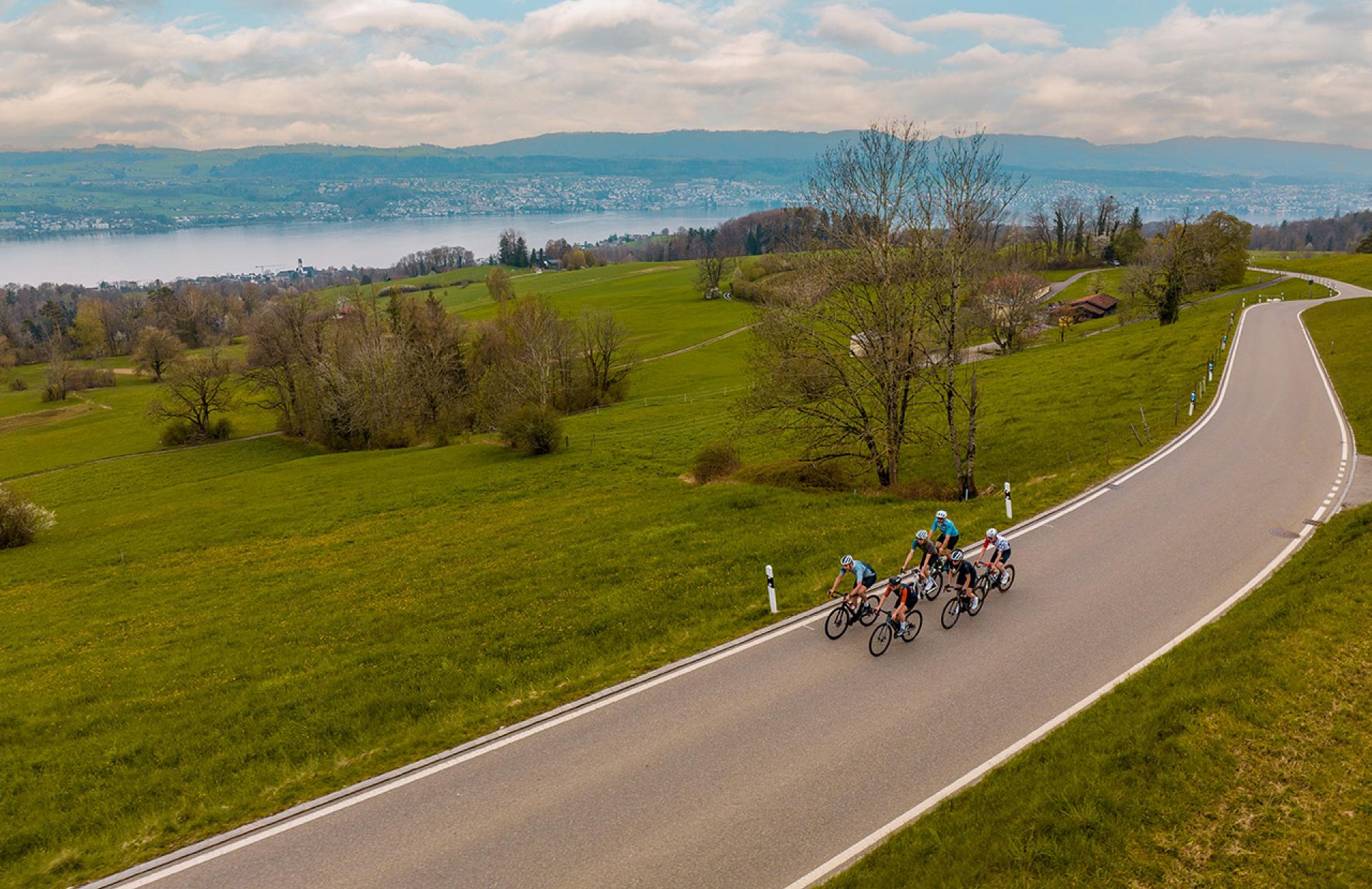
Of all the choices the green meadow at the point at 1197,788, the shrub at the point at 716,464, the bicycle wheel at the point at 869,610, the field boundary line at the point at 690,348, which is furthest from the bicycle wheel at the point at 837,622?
the field boundary line at the point at 690,348

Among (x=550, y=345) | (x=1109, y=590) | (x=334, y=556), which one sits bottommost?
(x=334, y=556)

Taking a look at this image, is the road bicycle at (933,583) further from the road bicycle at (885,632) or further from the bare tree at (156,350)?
the bare tree at (156,350)

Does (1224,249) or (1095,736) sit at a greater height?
(1224,249)

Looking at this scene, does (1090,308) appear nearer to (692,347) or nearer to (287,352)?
(692,347)

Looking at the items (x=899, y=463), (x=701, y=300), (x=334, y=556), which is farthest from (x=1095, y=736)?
(x=701, y=300)

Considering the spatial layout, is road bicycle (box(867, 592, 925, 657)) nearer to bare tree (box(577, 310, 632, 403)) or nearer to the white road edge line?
the white road edge line

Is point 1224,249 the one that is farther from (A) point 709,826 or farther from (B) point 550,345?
(A) point 709,826

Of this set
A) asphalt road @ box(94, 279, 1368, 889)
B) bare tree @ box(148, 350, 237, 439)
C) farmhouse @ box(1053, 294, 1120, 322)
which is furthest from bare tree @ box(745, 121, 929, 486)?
farmhouse @ box(1053, 294, 1120, 322)
